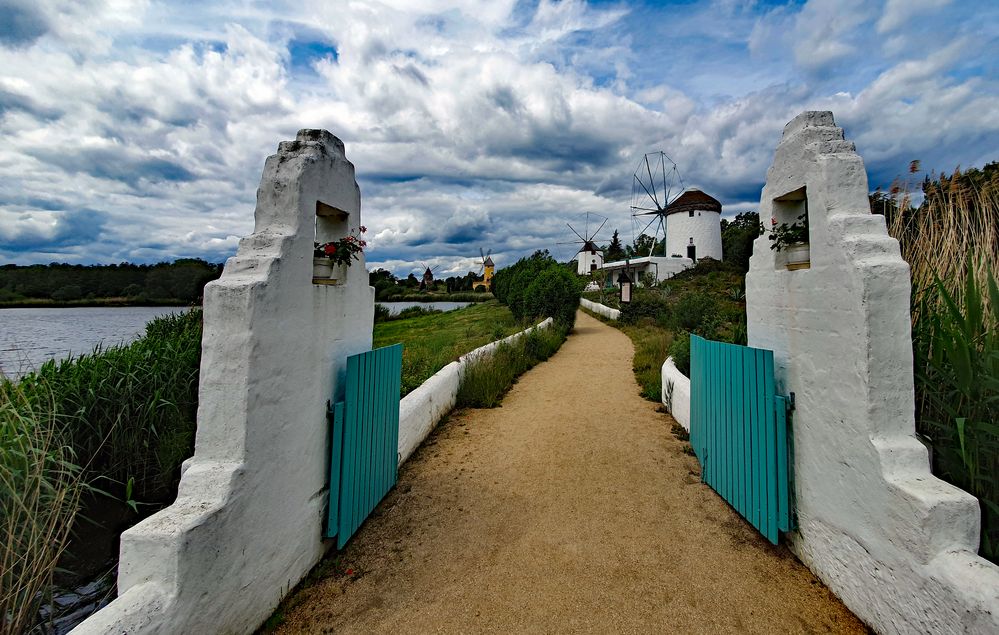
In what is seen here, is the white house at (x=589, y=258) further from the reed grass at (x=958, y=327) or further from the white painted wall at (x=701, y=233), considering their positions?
the reed grass at (x=958, y=327)

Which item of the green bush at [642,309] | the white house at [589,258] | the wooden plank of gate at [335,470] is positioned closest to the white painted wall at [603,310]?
the green bush at [642,309]

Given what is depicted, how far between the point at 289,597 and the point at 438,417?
387cm

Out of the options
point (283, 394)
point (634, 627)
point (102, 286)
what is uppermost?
point (102, 286)

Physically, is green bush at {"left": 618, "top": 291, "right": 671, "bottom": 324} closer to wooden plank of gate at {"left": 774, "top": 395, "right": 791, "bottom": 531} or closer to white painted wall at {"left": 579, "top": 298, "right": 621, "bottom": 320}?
white painted wall at {"left": 579, "top": 298, "right": 621, "bottom": 320}

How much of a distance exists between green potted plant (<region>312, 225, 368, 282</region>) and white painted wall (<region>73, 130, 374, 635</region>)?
0.13 m

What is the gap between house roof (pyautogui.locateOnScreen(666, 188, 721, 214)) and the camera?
Answer: 3872 centimetres

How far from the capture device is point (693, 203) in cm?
3909

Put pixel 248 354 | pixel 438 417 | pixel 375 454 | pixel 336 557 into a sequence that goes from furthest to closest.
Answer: pixel 438 417 → pixel 375 454 → pixel 336 557 → pixel 248 354

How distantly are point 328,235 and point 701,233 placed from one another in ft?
134

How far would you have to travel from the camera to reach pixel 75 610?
2.70m

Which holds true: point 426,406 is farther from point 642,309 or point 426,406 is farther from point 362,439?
point 642,309

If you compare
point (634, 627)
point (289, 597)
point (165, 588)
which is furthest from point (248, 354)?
point (634, 627)

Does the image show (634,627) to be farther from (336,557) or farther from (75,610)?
(75,610)

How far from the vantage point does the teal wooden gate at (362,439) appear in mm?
3306
